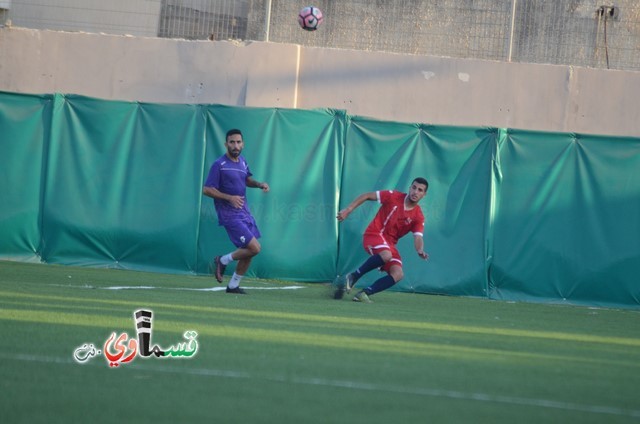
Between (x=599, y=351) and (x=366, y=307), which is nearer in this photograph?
(x=599, y=351)

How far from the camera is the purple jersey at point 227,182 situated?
13453 mm

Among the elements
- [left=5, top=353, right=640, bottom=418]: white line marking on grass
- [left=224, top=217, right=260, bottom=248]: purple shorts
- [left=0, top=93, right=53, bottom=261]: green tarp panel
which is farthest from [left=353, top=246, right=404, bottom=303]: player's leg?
[left=5, top=353, right=640, bottom=418]: white line marking on grass

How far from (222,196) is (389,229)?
7.12 ft

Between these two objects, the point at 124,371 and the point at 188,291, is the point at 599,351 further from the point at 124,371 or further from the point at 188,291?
the point at 188,291

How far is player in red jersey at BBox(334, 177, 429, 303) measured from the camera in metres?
13.5

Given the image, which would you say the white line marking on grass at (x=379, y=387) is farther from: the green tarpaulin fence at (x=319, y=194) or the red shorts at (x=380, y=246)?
the green tarpaulin fence at (x=319, y=194)

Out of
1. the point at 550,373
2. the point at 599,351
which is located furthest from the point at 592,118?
the point at 550,373

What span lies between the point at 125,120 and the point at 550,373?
36.3 ft

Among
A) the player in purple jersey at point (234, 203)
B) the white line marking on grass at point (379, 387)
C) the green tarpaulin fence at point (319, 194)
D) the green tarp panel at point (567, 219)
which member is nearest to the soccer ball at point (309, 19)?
the green tarpaulin fence at point (319, 194)

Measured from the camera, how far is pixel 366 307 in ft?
40.6

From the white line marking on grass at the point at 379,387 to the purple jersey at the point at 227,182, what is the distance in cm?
685

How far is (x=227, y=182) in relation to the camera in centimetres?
1352

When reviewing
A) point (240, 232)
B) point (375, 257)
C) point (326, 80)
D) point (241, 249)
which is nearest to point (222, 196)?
point (240, 232)

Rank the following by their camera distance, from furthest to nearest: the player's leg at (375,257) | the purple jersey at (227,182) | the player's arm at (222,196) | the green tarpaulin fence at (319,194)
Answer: the green tarpaulin fence at (319,194) < the player's leg at (375,257) < the purple jersey at (227,182) < the player's arm at (222,196)
